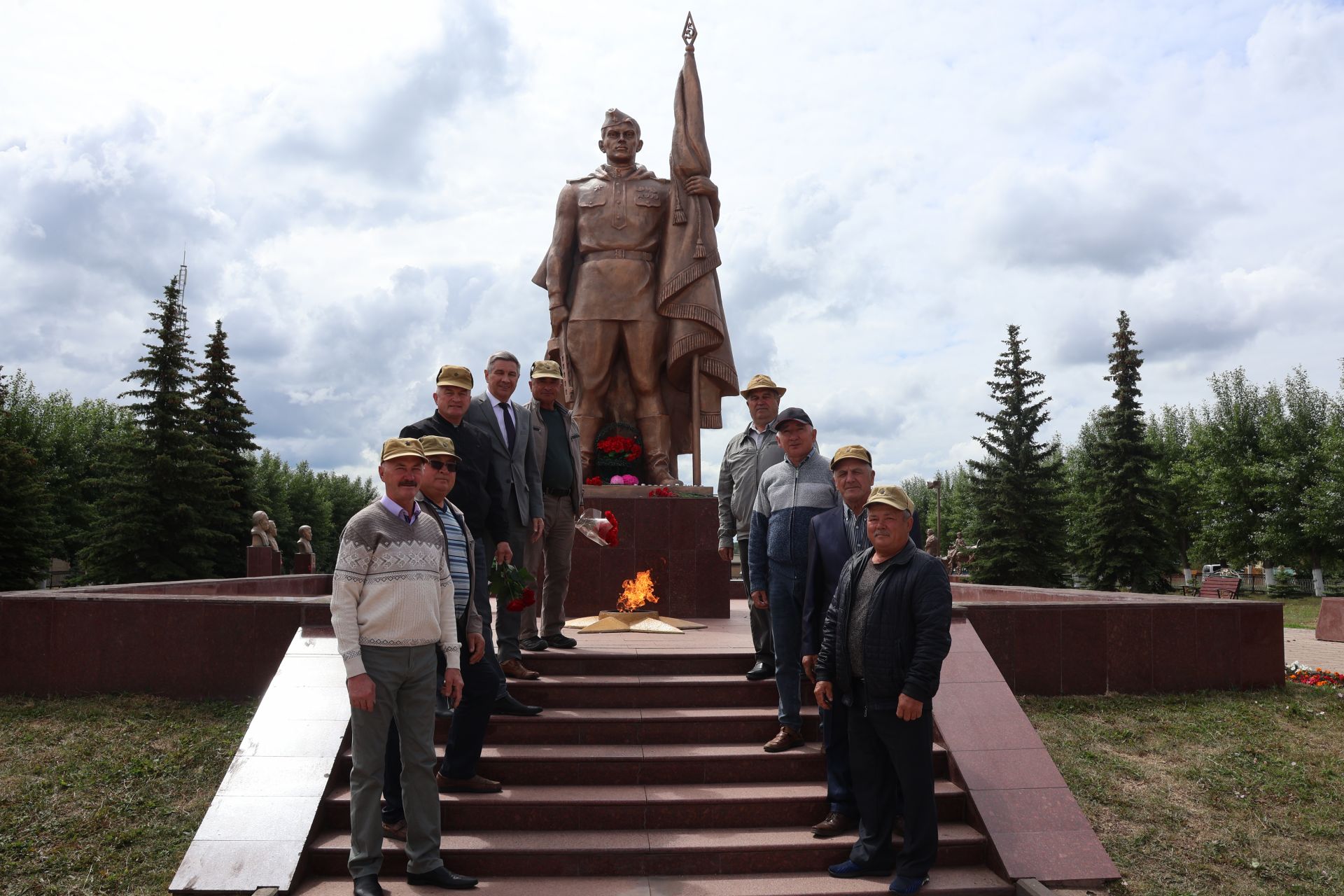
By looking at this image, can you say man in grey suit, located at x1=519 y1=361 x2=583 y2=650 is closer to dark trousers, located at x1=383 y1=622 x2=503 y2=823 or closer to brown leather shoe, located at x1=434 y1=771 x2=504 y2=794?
dark trousers, located at x1=383 y1=622 x2=503 y2=823

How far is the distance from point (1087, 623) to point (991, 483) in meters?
24.5

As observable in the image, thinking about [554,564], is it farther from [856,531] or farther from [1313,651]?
[1313,651]

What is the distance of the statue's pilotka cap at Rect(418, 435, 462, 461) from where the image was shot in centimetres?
430

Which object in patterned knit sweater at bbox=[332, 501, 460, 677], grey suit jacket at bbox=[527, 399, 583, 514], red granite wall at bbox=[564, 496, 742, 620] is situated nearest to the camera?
patterned knit sweater at bbox=[332, 501, 460, 677]

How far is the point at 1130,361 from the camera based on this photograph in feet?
100

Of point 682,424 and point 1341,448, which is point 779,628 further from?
point 1341,448

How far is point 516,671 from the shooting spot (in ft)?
18.9

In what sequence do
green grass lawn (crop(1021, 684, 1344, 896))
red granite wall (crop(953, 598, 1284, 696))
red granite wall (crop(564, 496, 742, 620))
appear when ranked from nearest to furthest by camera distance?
green grass lawn (crop(1021, 684, 1344, 896))
red granite wall (crop(953, 598, 1284, 696))
red granite wall (crop(564, 496, 742, 620))

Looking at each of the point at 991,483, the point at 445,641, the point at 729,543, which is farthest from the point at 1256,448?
the point at 445,641

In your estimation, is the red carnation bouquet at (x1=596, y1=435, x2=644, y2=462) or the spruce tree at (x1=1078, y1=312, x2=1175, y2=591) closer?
the red carnation bouquet at (x1=596, y1=435, x2=644, y2=462)

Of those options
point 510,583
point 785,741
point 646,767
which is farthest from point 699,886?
point 510,583

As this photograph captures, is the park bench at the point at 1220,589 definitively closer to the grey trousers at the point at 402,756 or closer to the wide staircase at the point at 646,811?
the wide staircase at the point at 646,811

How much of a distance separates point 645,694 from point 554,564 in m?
1.20

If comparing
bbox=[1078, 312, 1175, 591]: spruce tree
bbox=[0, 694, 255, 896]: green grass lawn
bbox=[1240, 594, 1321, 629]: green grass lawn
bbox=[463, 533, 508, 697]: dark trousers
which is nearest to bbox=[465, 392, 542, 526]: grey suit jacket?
bbox=[463, 533, 508, 697]: dark trousers
